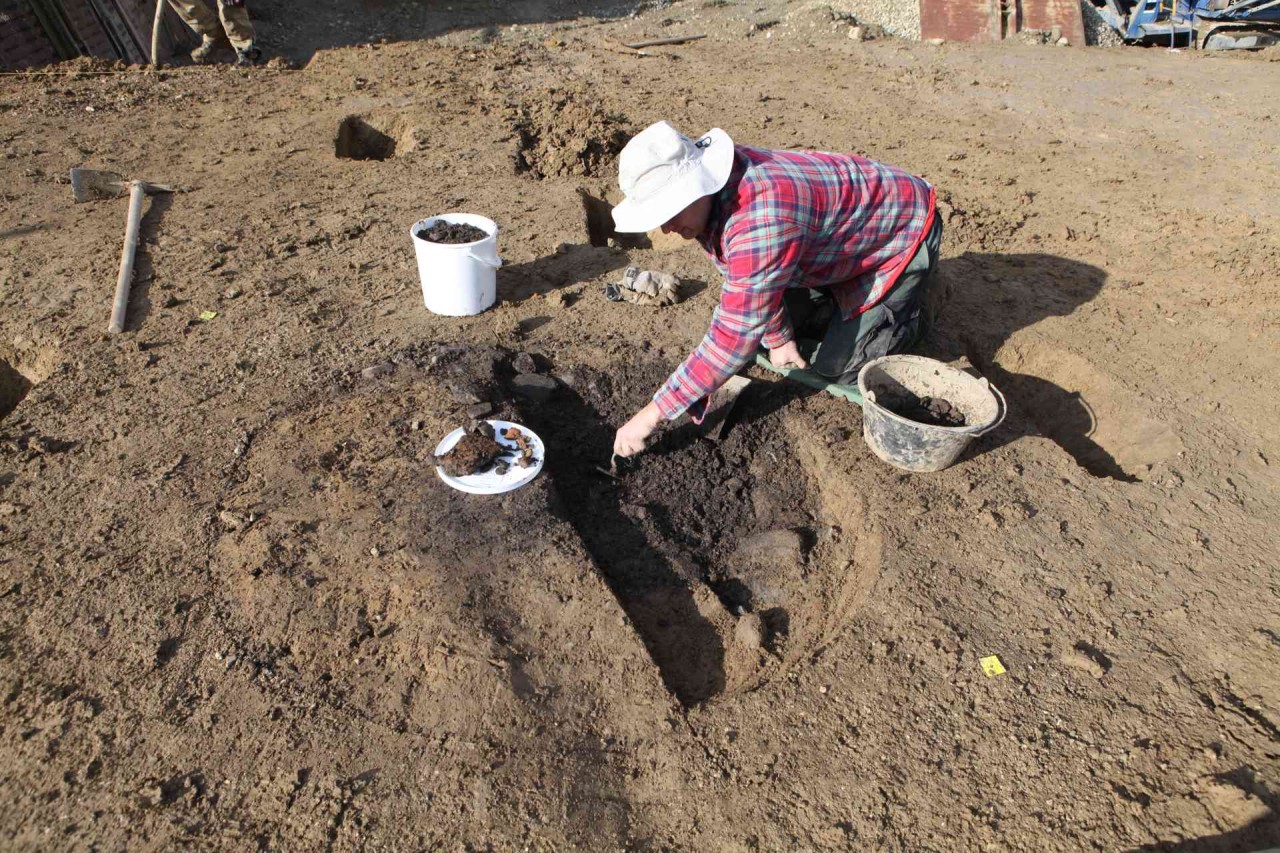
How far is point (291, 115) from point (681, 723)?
6649 millimetres

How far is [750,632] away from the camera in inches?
112

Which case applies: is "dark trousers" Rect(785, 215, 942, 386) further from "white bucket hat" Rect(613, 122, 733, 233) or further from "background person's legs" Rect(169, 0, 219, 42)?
"background person's legs" Rect(169, 0, 219, 42)

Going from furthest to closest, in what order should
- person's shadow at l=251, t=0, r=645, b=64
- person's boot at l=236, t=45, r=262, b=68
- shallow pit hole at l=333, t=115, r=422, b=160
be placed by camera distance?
person's shadow at l=251, t=0, r=645, b=64 < person's boot at l=236, t=45, r=262, b=68 < shallow pit hole at l=333, t=115, r=422, b=160

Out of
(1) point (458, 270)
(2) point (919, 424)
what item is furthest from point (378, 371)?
(2) point (919, 424)

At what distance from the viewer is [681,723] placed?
2.38 m

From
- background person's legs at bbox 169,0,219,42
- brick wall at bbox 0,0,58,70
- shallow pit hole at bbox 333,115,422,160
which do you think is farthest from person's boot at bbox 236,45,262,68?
shallow pit hole at bbox 333,115,422,160

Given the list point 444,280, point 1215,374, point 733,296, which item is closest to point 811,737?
point 733,296

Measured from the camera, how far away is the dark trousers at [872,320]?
342cm

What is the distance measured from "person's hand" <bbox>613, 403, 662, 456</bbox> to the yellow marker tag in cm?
146

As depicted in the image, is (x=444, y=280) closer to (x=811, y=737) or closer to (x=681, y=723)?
(x=681, y=723)

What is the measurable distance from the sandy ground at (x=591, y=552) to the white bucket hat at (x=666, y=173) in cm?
121

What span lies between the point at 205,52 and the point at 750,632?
10152 mm

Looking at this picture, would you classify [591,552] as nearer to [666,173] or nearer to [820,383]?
[820,383]

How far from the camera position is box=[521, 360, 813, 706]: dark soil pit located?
9.69ft
